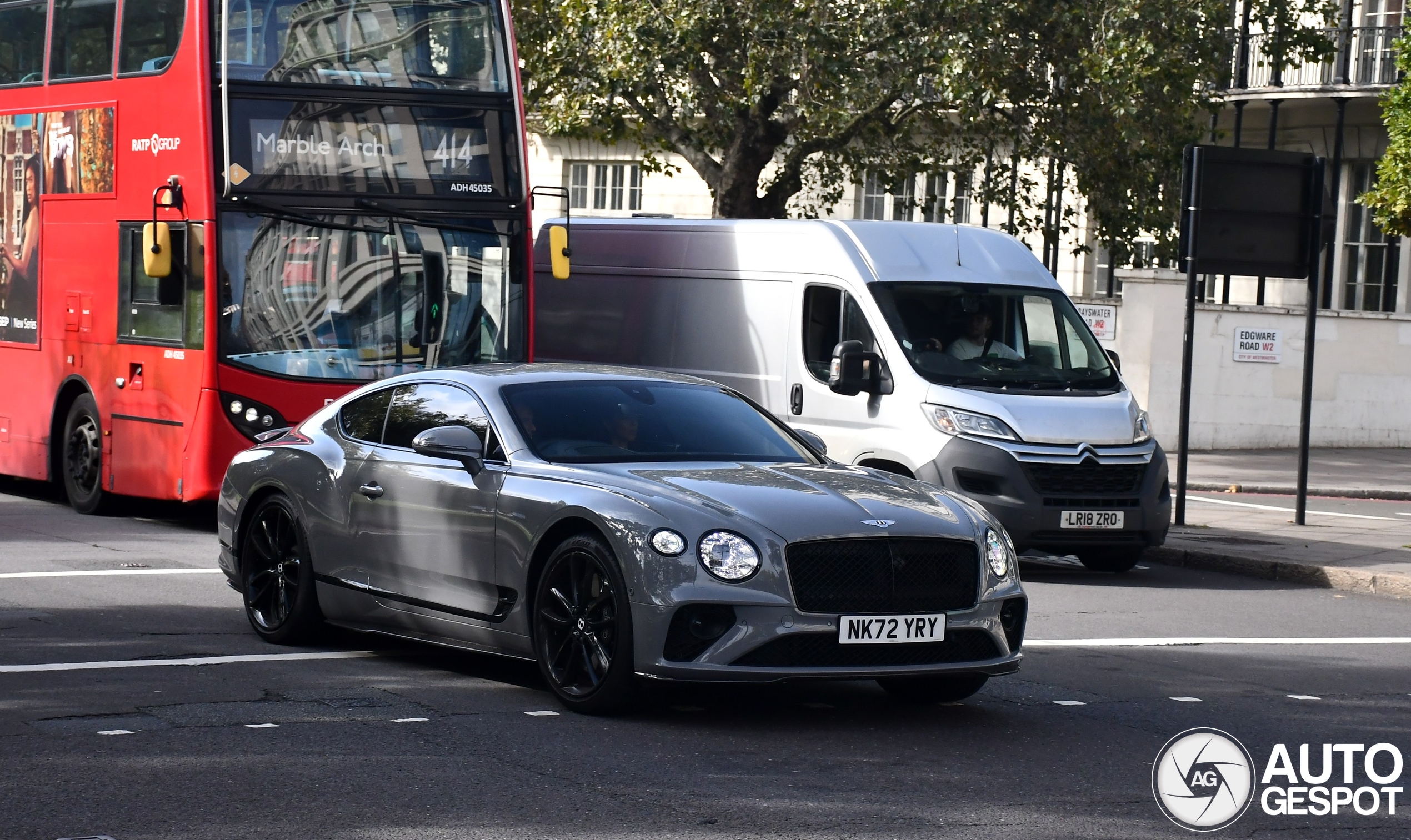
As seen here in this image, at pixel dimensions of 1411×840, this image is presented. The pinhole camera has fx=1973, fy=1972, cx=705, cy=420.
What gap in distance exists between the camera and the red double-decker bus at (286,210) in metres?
14.3

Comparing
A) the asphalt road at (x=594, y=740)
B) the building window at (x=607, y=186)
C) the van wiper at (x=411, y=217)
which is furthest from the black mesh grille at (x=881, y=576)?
the building window at (x=607, y=186)

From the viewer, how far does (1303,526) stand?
17125mm

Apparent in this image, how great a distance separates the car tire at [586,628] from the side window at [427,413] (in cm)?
97

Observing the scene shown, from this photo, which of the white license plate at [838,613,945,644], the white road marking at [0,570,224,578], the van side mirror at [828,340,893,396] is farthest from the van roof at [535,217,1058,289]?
the white license plate at [838,613,945,644]

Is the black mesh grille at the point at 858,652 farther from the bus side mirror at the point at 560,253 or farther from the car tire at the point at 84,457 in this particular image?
the car tire at the point at 84,457

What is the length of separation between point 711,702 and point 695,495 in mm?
969

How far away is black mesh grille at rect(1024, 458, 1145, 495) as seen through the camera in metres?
13.4

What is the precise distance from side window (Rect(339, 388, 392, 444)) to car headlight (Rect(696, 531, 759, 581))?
94.0 inches

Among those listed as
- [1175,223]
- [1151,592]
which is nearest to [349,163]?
[1151,592]

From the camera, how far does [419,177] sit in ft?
48.3

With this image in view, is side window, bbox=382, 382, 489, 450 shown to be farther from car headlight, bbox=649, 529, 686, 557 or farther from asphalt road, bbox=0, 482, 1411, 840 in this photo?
car headlight, bbox=649, 529, 686, 557

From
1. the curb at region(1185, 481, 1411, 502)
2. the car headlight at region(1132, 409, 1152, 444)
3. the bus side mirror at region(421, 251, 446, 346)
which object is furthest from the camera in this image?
the curb at region(1185, 481, 1411, 502)

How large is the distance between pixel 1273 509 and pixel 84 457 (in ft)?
36.5

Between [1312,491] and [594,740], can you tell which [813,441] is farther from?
[1312,491]
